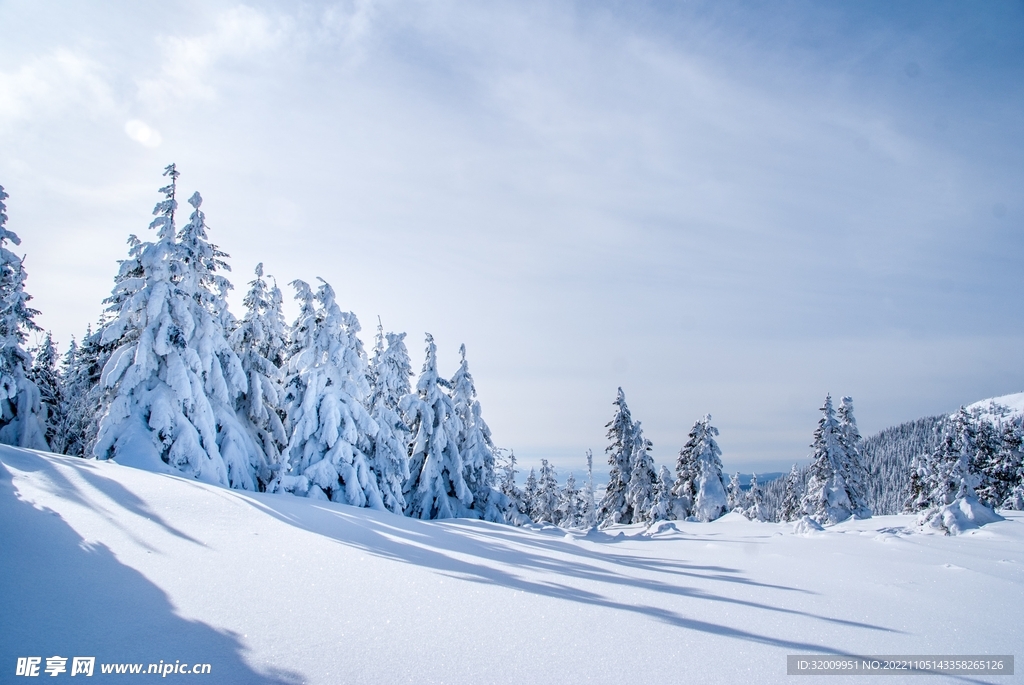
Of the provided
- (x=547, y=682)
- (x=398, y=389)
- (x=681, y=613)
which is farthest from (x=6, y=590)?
(x=398, y=389)

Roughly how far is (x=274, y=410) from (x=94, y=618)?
19.8 meters

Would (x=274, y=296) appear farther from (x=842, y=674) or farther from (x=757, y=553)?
(x=842, y=674)

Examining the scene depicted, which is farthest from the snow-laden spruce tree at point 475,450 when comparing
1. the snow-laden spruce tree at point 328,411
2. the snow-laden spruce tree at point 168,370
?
the snow-laden spruce tree at point 168,370

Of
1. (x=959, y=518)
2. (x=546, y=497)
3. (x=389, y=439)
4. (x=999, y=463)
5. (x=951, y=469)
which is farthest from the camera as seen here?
(x=546, y=497)

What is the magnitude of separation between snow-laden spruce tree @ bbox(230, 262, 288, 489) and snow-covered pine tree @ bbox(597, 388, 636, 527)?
25.7 metres

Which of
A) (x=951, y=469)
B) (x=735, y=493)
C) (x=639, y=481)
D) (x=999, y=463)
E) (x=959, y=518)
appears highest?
(x=999, y=463)

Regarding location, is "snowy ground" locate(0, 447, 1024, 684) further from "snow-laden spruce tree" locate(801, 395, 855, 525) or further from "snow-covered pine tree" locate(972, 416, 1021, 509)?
"snow-covered pine tree" locate(972, 416, 1021, 509)

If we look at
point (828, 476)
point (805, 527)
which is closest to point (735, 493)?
point (828, 476)

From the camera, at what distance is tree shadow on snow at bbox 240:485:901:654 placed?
5.96 meters

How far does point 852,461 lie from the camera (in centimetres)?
3803

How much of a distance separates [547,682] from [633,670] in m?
0.81

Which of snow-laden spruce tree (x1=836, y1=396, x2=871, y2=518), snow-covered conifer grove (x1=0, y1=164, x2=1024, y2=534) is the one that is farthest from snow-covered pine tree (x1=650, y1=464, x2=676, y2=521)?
snow-laden spruce tree (x1=836, y1=396, x2=871, y2=518)

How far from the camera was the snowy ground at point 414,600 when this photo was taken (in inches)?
166

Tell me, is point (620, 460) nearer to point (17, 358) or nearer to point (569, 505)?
point (569, 505)
